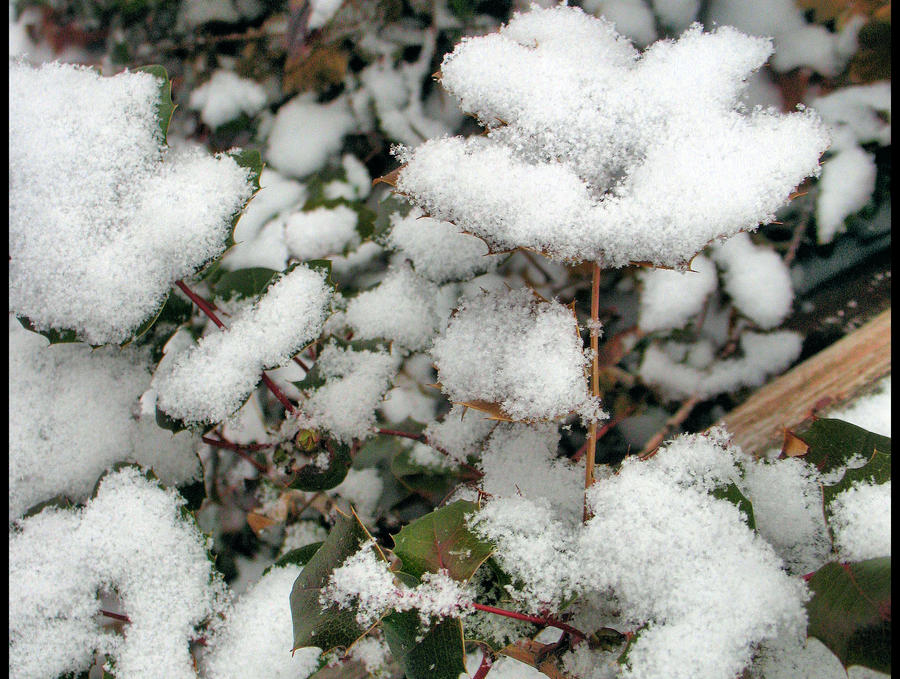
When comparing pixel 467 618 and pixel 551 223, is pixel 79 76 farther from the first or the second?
pixel 467 618

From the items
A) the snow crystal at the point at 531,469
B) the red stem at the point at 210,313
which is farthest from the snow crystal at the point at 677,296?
the red stem at the point at 210,313

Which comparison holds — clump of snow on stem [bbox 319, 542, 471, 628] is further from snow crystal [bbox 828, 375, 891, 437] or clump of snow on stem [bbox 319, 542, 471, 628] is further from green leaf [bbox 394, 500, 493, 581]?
snow crystal [bbox 828, 375, 891, 437]

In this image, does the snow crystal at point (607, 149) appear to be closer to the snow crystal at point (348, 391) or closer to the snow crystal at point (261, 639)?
the snow crystal at point (348, 391)

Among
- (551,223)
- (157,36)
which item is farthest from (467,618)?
(157,36)

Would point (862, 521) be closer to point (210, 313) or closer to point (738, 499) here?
point (738, 499)

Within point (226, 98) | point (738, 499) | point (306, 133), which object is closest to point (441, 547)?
point (738, 499)

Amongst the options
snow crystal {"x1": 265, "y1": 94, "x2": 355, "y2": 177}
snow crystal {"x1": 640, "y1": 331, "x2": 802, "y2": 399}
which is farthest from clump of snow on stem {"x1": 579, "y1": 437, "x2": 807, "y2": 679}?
snow crystal {"x1": 265, "y1": 94, "x2": 355, "y2": 177}
